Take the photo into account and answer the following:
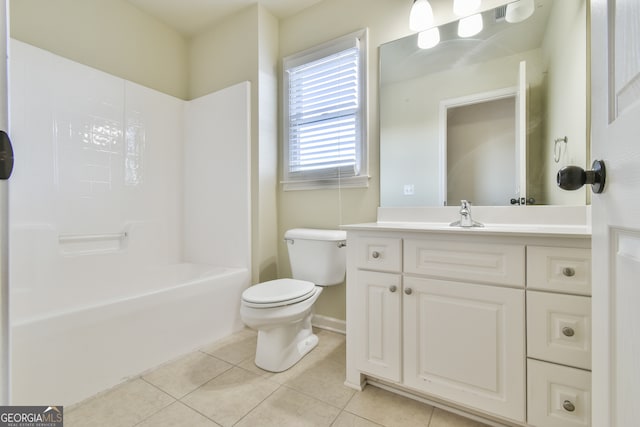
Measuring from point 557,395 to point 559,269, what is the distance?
45 centimetres

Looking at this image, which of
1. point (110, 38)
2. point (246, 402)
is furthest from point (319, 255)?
point (110, 38)

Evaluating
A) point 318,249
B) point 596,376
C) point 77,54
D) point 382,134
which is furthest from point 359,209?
point 77,54

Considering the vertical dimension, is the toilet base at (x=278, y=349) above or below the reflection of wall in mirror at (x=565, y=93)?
A: below

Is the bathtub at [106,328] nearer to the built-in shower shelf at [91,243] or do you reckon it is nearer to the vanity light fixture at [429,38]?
the built-in shower shelf at [91,243]

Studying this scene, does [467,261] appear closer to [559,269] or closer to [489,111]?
[559,269]

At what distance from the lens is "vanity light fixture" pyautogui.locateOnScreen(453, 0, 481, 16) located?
60.4 inches

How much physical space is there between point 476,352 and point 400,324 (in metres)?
0.30

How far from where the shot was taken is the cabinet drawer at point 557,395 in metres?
0.93

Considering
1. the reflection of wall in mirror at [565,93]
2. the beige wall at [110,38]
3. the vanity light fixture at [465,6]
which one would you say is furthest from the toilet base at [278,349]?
the beige wall at [110,38]

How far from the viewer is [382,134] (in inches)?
71.7

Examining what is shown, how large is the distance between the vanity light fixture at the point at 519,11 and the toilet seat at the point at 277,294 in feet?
6.05

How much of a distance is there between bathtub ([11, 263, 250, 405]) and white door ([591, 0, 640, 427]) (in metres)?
1.83

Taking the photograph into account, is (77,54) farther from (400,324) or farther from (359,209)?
(400,324)

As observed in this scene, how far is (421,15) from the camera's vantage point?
1644mm
